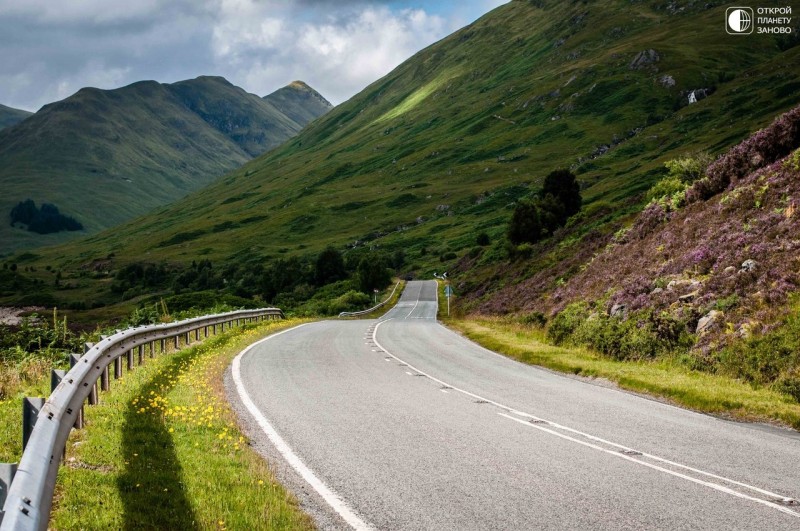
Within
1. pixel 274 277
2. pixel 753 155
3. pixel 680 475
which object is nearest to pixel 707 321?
pixel 680 475

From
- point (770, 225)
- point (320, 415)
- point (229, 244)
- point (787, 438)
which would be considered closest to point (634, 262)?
point (770, 225)

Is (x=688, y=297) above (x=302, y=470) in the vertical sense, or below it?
above

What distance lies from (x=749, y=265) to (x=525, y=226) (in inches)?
1925

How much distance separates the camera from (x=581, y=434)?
9.87 meters

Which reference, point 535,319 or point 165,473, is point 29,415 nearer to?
point 165,473

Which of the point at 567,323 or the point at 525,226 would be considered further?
the point at 525,226

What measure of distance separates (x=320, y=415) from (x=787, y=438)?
7.40m

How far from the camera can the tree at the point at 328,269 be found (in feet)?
Result: 360

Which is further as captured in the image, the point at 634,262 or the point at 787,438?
the point at 634,262

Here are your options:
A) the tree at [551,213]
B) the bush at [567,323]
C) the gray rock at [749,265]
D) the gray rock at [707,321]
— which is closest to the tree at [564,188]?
the tree at [551,213]

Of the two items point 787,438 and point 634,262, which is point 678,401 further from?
point 634,262

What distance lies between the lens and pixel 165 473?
705cm

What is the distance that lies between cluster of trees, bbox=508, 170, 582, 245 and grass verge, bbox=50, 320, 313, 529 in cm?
5775

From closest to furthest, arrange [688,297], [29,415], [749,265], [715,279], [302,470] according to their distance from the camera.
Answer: [29,415] → [302,470] → [749,265] → [715,279] → [688,297]
